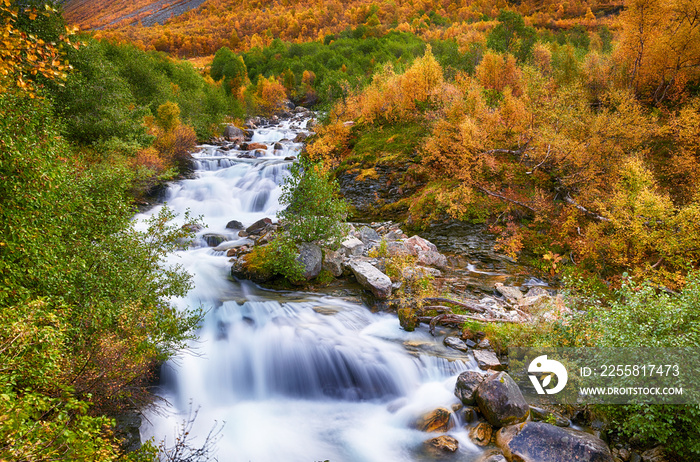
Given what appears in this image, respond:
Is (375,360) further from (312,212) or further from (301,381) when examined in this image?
(312,212)

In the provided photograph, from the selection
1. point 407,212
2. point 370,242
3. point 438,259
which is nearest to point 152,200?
point 370,242

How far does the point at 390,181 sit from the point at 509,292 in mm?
16739

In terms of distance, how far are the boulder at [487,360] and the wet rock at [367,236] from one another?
11.0 meters

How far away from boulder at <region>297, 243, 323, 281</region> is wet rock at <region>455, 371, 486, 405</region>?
9369mm

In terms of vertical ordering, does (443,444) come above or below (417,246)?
above

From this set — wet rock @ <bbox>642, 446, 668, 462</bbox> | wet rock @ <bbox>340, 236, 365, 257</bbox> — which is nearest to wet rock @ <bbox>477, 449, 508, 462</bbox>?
wet rock @ <bbox>642, 446, 668, 462</bbox>

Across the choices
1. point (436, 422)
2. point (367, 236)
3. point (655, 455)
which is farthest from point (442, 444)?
point (367, 236)

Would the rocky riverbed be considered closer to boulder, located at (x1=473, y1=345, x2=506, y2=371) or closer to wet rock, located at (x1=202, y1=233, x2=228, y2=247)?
boulder, located at (x1=473, y1=345, x2=506, y2=371)

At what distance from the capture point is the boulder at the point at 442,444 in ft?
31.3

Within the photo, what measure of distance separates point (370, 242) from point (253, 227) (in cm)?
919

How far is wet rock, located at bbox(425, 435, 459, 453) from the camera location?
9545 mm

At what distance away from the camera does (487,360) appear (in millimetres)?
12297

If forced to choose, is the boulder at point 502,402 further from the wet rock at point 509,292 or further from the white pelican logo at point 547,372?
the wet rock at point 509,292

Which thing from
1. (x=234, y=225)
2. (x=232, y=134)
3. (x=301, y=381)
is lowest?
(x=301, y=381)
